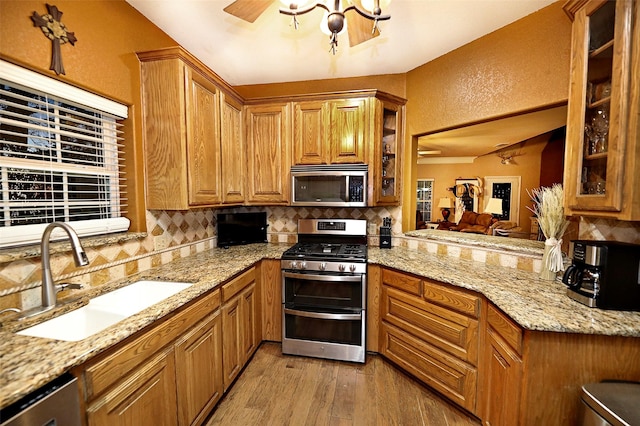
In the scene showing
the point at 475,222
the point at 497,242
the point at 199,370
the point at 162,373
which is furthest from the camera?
the point at 475,222

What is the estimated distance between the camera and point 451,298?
1.71 m

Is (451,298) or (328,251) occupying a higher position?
(328,251)

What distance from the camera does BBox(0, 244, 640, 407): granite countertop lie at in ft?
2.64

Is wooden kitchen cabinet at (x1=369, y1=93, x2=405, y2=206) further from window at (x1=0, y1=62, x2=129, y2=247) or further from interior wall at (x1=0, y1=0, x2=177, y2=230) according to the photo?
window at (x1=0, y1=62, x2=129, y2=247)

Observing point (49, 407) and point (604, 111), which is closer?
point (49, 407)

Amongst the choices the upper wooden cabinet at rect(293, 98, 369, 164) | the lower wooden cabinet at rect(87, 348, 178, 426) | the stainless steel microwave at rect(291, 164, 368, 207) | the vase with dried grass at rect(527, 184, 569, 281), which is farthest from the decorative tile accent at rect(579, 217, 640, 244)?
the lower wooden cabinet at rect(87, 348, 178, 426)

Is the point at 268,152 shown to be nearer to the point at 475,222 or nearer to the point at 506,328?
the point at 506,328

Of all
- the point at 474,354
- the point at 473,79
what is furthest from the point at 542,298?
the point at 473,79

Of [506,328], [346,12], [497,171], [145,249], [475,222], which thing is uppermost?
[346,12]

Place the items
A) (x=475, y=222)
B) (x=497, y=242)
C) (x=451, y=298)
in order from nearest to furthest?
(x=451, y=298)
(x=497, y=242)
(x=475, y=222)

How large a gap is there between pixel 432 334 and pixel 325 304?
0.84m

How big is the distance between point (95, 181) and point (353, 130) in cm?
200

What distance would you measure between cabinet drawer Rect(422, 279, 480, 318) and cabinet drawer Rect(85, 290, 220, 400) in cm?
150

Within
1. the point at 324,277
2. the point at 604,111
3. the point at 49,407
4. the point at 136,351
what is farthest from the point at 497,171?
the point at 49,407
